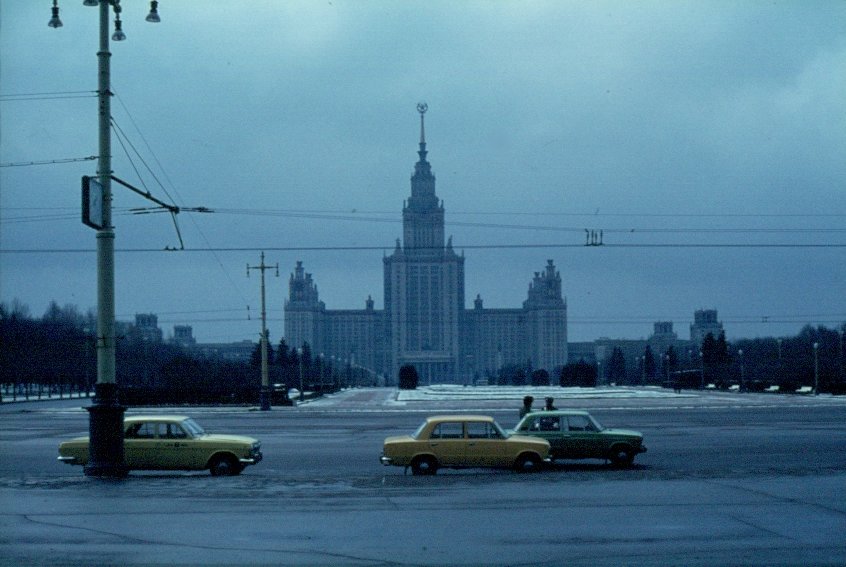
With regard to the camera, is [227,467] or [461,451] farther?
[227,467]

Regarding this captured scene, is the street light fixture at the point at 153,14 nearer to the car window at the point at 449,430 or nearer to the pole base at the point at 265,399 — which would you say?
the car window at the point at 449,430

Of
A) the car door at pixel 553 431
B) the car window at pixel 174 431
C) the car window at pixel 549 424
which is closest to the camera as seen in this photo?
the car window at pixel 174 431

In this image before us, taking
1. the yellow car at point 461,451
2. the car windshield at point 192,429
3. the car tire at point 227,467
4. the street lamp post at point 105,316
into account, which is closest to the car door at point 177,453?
the car windshield at point 192,429

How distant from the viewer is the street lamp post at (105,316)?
2003 cm

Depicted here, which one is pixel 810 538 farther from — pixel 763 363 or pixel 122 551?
pixel 763 363

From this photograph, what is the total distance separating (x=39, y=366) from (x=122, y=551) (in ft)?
287

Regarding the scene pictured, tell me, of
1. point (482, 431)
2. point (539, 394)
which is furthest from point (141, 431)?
point (539, 394)

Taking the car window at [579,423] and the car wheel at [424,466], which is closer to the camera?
the car wheel at [424,466]

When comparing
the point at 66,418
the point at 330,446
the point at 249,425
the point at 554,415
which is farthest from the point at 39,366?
the point at 554,415

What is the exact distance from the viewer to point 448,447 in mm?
22375

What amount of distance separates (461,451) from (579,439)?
343cm

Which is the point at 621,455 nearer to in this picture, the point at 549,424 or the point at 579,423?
the point at 579,423

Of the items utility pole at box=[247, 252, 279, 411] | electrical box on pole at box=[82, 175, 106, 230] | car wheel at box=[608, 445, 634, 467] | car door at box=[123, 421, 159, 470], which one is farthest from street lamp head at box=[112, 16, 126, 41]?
utility pole at box=[247, 252, 279, 411]

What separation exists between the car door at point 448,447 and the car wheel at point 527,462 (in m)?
1.17
